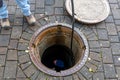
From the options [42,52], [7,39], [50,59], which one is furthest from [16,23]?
[50,59]

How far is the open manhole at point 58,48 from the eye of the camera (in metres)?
3.72

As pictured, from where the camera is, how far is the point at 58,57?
499cm

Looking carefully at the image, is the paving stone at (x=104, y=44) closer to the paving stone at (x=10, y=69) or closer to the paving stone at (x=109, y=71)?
the paving stone at (x=109, y=71)

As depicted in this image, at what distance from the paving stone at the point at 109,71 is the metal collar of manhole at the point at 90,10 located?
0.97 m

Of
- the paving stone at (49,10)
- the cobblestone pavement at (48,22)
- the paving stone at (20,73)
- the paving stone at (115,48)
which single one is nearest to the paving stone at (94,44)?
the cobblestone pavement at (48,22)

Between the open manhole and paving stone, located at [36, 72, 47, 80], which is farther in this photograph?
the open manhole

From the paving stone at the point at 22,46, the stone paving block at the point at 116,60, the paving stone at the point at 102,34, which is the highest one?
the paving stone at the point at 102,34

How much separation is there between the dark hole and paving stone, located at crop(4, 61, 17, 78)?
89cm

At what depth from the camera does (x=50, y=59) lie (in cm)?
494

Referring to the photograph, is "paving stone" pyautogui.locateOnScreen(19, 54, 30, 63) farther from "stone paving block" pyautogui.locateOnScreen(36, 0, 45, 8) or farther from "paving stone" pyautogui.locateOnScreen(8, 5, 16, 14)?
"stone paving block" pyautogui.locateOnScreen(36, 0, 45, 8)

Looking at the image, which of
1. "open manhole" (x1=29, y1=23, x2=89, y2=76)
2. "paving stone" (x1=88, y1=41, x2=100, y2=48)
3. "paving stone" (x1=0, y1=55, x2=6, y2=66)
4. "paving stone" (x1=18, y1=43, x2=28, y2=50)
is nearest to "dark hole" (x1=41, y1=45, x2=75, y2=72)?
"open manhole" (x1=29, y1=23, x2=89, y2=76)

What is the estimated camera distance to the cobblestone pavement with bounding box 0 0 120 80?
12.0 feet

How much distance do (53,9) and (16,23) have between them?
0.86 metres

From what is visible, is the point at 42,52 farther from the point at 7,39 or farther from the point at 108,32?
the point at 108,32
